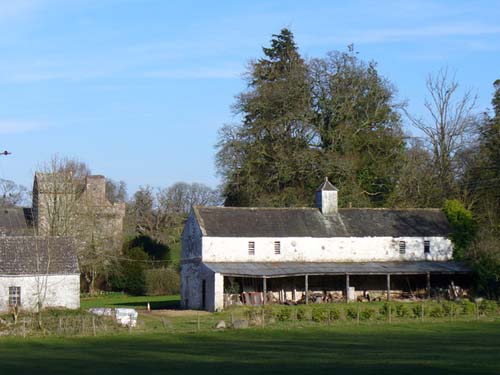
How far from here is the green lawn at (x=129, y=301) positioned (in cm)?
5873

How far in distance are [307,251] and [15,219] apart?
30.9 metres

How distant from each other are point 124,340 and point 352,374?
48.2ft

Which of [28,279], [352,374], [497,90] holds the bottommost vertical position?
[352,374]

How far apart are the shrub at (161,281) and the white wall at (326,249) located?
57.2ft

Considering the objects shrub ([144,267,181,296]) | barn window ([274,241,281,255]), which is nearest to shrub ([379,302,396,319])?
barn window ([274,241,281,255])

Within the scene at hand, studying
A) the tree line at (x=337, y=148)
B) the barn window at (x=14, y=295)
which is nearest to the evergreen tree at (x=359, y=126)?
the tree line at (x=337, y=148)

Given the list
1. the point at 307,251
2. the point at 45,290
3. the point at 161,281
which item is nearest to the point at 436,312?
the point at 307,251

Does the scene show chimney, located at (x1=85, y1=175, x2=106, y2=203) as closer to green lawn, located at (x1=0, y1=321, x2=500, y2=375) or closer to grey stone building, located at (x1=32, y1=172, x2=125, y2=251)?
grey stone building, located at (x1=32, y1=172, x2=125, y2=251)

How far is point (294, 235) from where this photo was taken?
183 feet

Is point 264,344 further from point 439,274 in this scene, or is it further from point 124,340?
point 439,274

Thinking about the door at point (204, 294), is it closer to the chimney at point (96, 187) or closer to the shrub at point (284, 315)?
the shrub at point (284, 315)

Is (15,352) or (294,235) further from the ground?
(294,235)

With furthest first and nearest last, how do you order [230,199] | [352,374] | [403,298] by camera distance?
[230,199] < [403,298] < [352,374]

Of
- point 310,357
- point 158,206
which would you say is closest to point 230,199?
point 158,206
